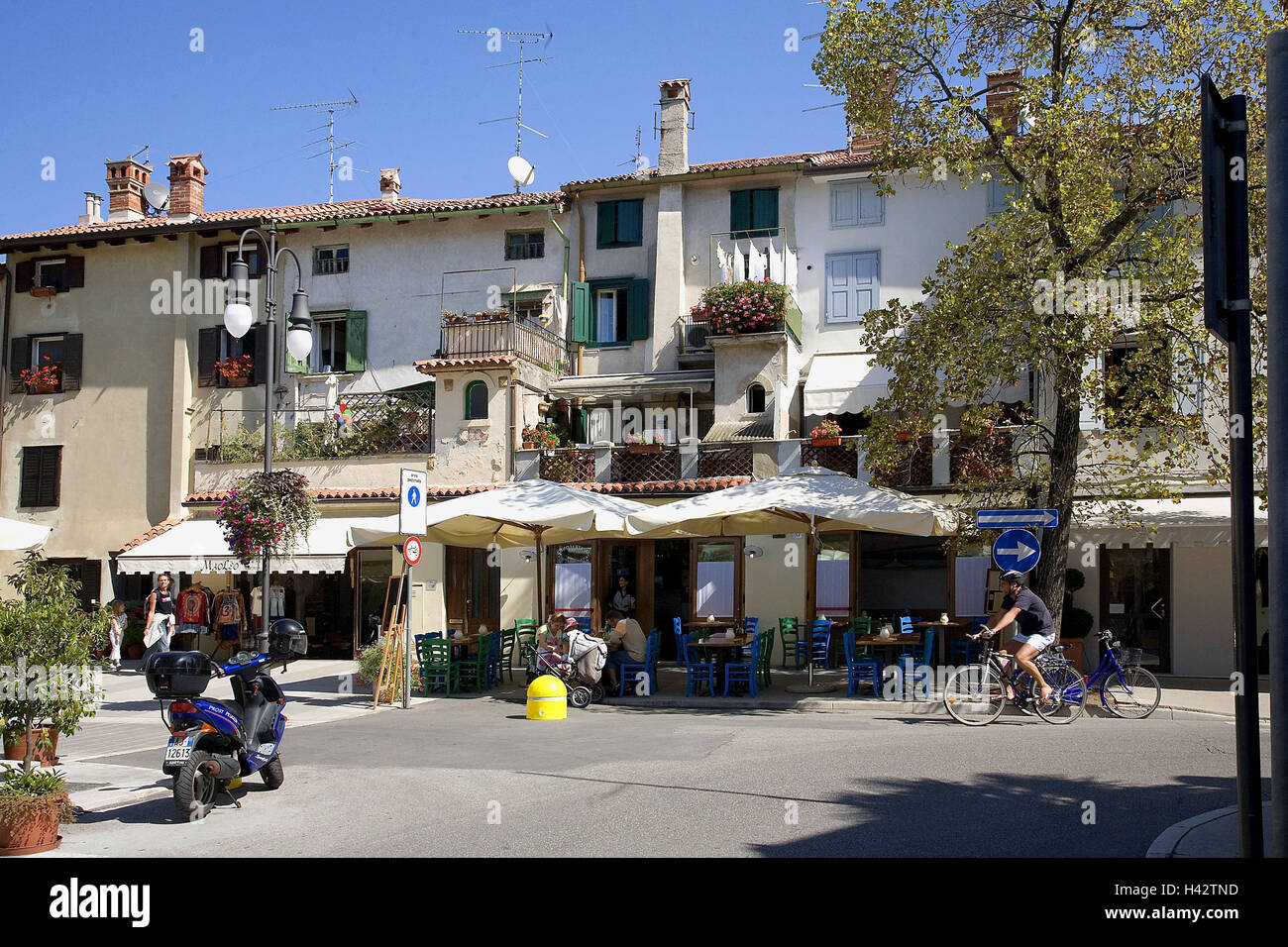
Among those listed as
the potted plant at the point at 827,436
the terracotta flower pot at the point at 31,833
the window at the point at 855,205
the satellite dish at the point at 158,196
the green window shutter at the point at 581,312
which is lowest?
the terracotta flower pot at the point at 31,833

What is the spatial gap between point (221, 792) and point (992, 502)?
12625 millimetres

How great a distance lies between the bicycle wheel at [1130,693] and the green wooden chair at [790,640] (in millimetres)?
7141

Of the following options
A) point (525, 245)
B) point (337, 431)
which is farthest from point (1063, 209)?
point (337, 431)

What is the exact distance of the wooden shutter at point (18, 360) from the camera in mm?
30578

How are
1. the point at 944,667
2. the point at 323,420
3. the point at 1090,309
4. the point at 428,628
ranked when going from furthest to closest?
the point at 323,420 → the point at 428,628 → the point at 944,667 → the point at 1090,309

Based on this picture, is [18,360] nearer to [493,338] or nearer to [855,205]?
[493,338]

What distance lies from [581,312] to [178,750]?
20742mm

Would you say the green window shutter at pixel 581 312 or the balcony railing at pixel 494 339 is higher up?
the green window shutter at pixel 581 312

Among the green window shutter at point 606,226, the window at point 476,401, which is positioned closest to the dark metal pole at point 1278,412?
the window at point 476,401

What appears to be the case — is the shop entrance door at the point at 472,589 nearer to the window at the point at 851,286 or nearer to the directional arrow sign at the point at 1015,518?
the window at the point at 851,286

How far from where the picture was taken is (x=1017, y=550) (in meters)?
14.1
